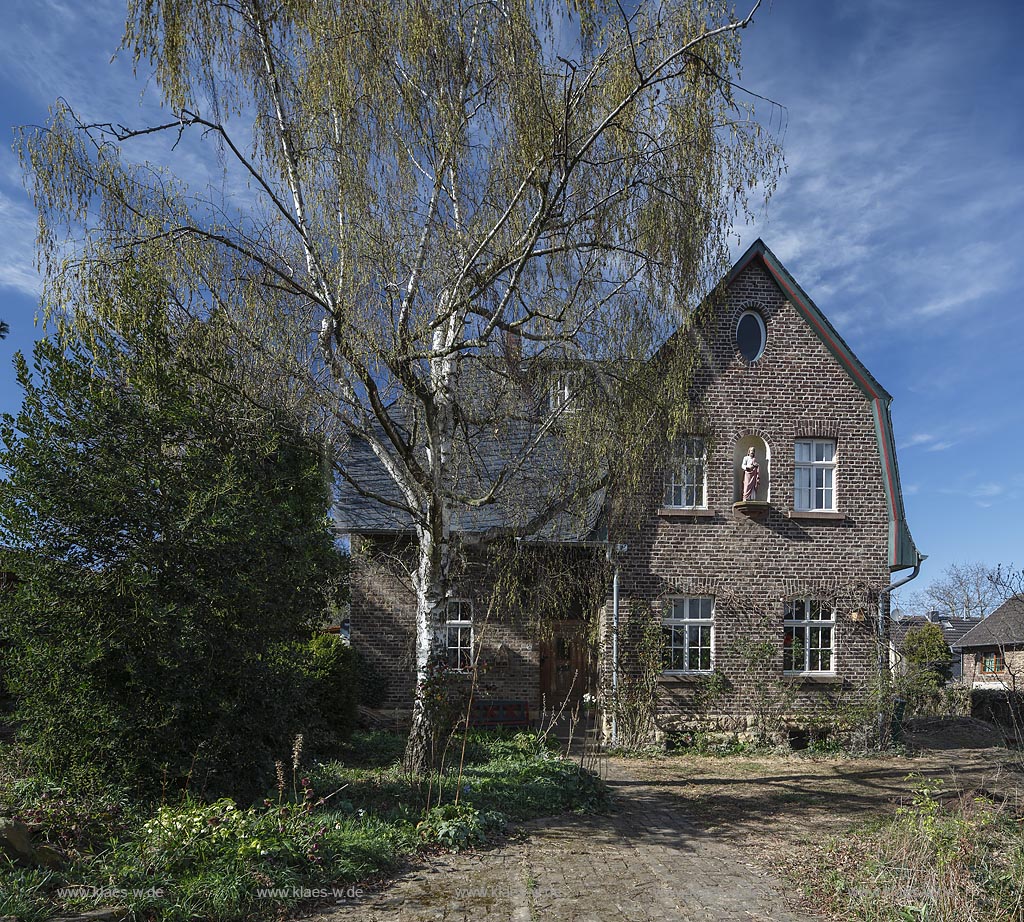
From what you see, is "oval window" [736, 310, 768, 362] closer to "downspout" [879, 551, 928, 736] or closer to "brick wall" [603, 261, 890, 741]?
"brick wall" [603, 261, 890, 741]

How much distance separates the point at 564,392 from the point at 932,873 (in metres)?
5.66

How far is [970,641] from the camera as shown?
38.7 meters

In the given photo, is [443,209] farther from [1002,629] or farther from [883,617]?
[1002,629]

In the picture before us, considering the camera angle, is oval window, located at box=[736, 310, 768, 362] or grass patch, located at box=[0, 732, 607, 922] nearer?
grass patch, located at box=[0, 732, 607, 922]

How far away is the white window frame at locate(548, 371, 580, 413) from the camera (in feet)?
29.8

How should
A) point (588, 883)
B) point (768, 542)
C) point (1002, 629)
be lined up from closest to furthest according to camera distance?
point (588, 883) → point (768, 542) → point (1002, 629)

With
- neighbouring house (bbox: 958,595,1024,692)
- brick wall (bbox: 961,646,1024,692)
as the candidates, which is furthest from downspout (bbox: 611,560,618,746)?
brick wall (bbox: 961,646,1024,692)

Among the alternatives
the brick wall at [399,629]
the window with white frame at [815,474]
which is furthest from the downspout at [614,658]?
the window with white frame at [815,474]

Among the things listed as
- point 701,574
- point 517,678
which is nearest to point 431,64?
point 701,574

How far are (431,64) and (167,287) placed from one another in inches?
131

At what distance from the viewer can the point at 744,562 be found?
49.9ft

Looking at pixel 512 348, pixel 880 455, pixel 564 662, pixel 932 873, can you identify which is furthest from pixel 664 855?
pixel 880 455

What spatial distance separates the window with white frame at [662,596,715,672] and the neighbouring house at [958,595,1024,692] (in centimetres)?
1968

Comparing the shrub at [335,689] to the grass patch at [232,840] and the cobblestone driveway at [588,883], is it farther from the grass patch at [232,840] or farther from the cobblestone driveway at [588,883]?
the cobblestone driveway at [588,883]
